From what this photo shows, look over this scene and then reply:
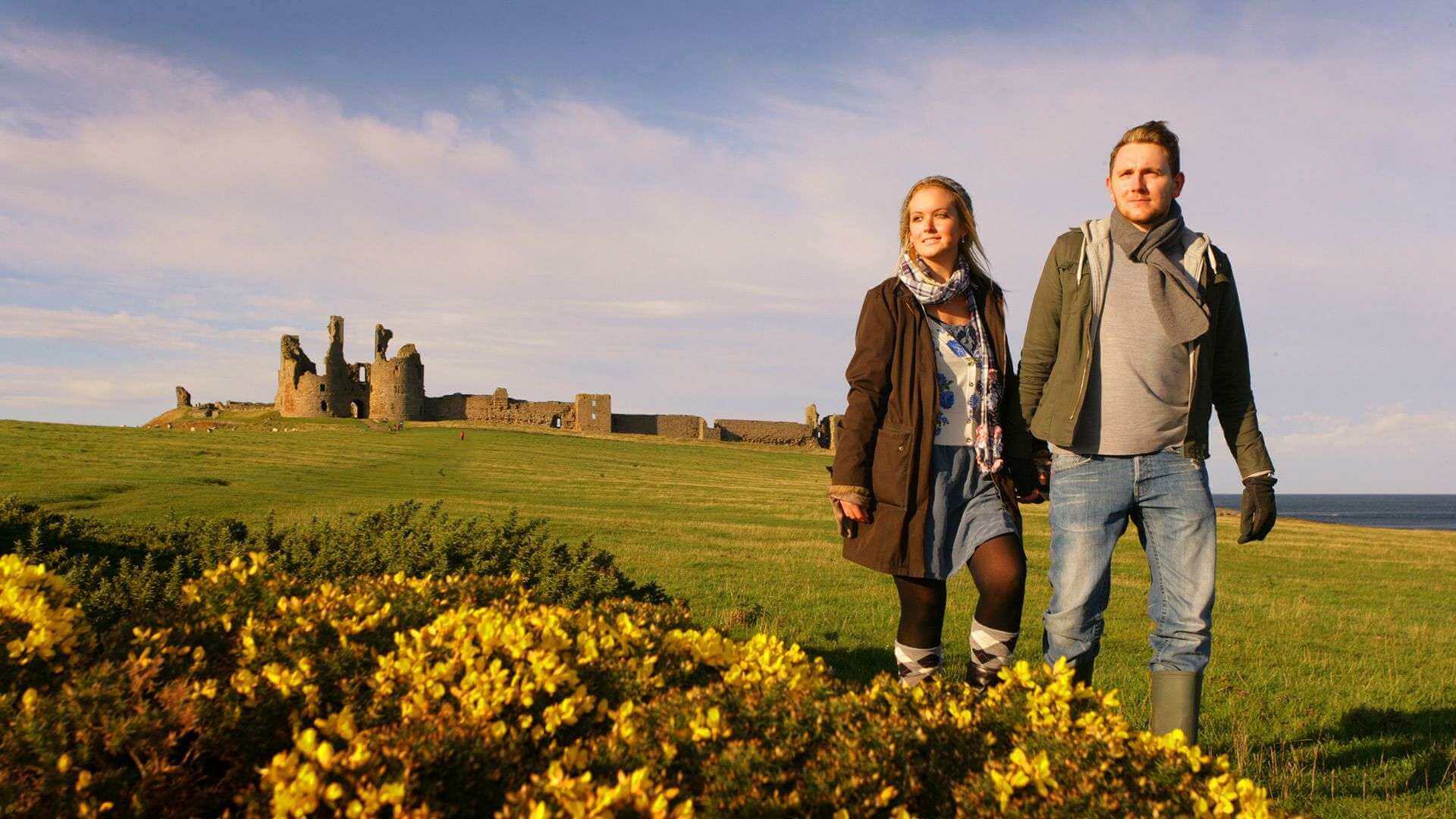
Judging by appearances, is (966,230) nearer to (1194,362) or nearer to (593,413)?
(1194,362)

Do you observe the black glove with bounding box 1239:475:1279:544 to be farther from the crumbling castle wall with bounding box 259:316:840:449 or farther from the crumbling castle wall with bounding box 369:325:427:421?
the crumbling castle wall with bounding box 369:325:427:421

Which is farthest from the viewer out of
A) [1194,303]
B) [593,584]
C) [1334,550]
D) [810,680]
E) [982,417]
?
[1334,550]

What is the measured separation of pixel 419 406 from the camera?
64.9m

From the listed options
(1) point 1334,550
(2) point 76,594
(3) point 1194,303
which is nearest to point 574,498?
(1) point 1334,550

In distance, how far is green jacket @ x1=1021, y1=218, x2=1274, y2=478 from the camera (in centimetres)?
401

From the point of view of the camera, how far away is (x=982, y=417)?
14.1 ft

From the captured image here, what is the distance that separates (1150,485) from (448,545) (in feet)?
15.6

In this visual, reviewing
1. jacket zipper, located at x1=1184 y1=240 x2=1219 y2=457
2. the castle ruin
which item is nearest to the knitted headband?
jacket zipper, located at x1=1184 y1=240 x2=1219 y2=457

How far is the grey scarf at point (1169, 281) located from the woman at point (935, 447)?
2.33ft

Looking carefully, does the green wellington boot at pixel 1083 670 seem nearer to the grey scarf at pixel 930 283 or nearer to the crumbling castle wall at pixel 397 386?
the grey scarf at pixel 930 283

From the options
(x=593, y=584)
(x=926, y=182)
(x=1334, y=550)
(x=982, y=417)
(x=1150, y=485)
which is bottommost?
(x=1334, y=550)

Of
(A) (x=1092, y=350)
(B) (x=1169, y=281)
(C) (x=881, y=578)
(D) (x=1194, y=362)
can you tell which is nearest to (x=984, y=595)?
(A) (x=1092, y=350)

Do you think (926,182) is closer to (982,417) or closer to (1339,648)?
(982,417)

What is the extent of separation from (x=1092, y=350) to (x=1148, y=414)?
0.37 metres
